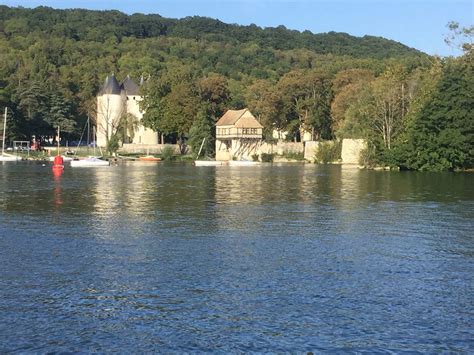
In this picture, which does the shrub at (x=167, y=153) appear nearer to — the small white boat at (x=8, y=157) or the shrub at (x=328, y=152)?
the small white boat at (x=8, y=157)

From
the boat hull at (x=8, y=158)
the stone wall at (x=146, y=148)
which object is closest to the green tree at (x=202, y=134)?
the stone wall at (x=146, y=148)

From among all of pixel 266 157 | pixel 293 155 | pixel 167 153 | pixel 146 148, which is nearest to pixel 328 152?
pixel 293 155

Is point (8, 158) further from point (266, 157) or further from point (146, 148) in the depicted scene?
point (266, 157)

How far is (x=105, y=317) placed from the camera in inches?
520

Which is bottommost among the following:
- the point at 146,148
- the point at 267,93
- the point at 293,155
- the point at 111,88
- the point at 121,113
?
the point at 293,155

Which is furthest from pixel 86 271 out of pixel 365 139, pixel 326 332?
pixel 365 139

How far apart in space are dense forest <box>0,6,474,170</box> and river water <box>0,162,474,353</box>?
4483 cm

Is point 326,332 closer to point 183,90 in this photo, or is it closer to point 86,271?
point 86,271

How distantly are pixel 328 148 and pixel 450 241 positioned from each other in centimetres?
8034

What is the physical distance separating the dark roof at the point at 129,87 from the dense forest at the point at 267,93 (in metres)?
3.89

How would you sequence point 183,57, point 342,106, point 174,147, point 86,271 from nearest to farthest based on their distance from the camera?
1. point 86,271
2. point 342,106
3. point 174,147
4. point 183,57

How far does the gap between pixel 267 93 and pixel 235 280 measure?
98955mm

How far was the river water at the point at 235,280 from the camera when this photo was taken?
1205 centimetres

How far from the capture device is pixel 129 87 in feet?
465
